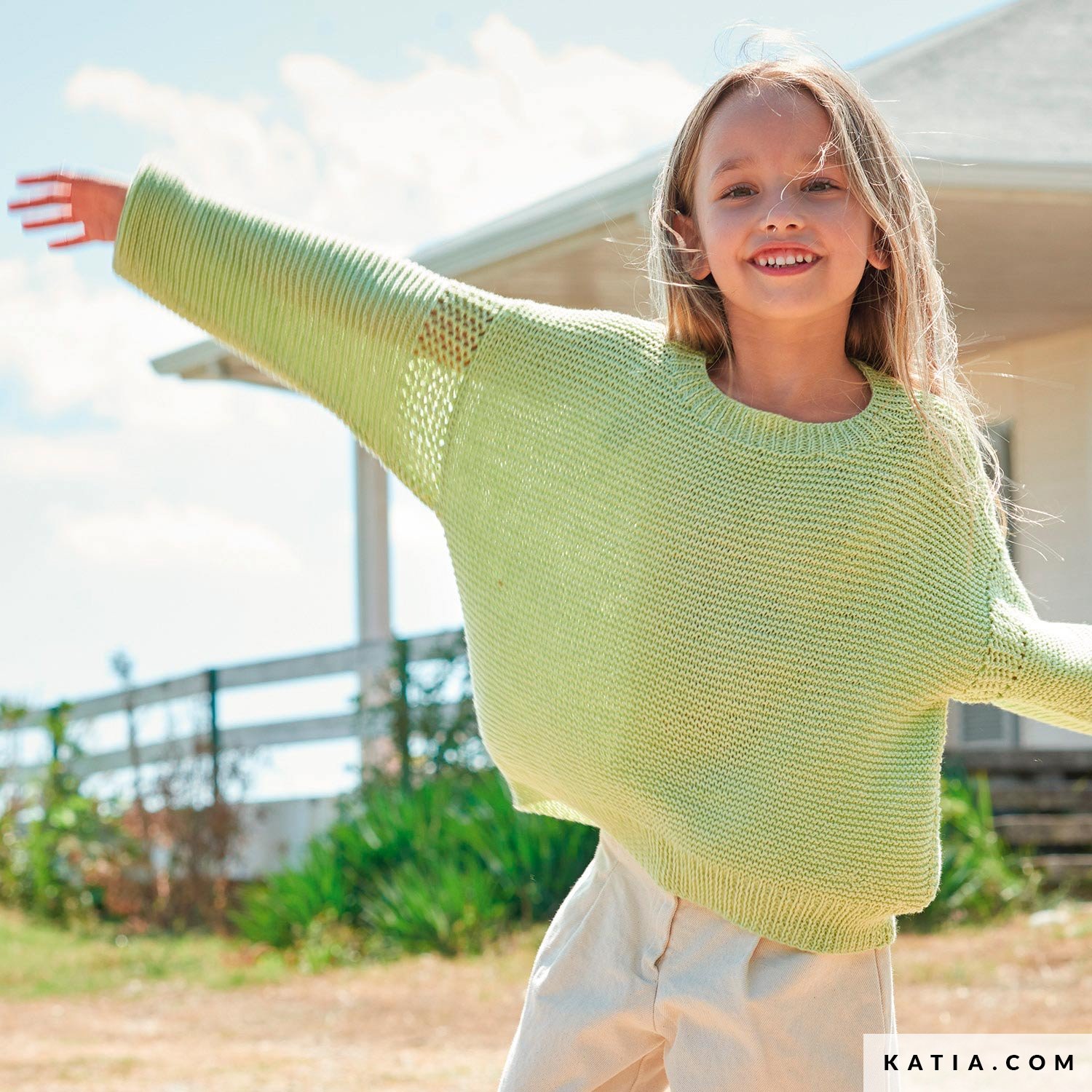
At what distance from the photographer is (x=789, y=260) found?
2.39 m

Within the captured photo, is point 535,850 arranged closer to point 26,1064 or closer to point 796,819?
point 26,1064

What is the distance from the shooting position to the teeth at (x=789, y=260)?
94.0 inches

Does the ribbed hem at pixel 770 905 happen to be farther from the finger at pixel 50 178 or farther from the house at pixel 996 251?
the house at pixel 996 251

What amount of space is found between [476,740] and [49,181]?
6.47 m

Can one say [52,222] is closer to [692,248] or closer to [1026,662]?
[692,248]

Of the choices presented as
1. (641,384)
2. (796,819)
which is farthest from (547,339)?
(796,819)

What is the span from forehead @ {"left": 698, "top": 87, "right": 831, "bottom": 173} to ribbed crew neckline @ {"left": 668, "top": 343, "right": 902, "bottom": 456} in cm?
35

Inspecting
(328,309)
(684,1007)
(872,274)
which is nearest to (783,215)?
(872,274)

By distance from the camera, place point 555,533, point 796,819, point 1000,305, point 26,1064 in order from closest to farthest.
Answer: point 796,819 < point 555,533 < point 26,1064 < point 1000,305

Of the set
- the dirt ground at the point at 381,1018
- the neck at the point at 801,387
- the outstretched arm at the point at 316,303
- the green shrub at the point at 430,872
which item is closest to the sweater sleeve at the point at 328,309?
the outstretched arm at the point at 316,303

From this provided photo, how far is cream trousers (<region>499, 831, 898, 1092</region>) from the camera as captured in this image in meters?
2.26

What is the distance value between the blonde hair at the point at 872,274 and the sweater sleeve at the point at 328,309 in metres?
0.32

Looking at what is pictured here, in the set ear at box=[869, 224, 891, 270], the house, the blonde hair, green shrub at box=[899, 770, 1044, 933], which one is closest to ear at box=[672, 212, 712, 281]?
the blonde hair

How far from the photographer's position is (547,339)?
2.56 meters
